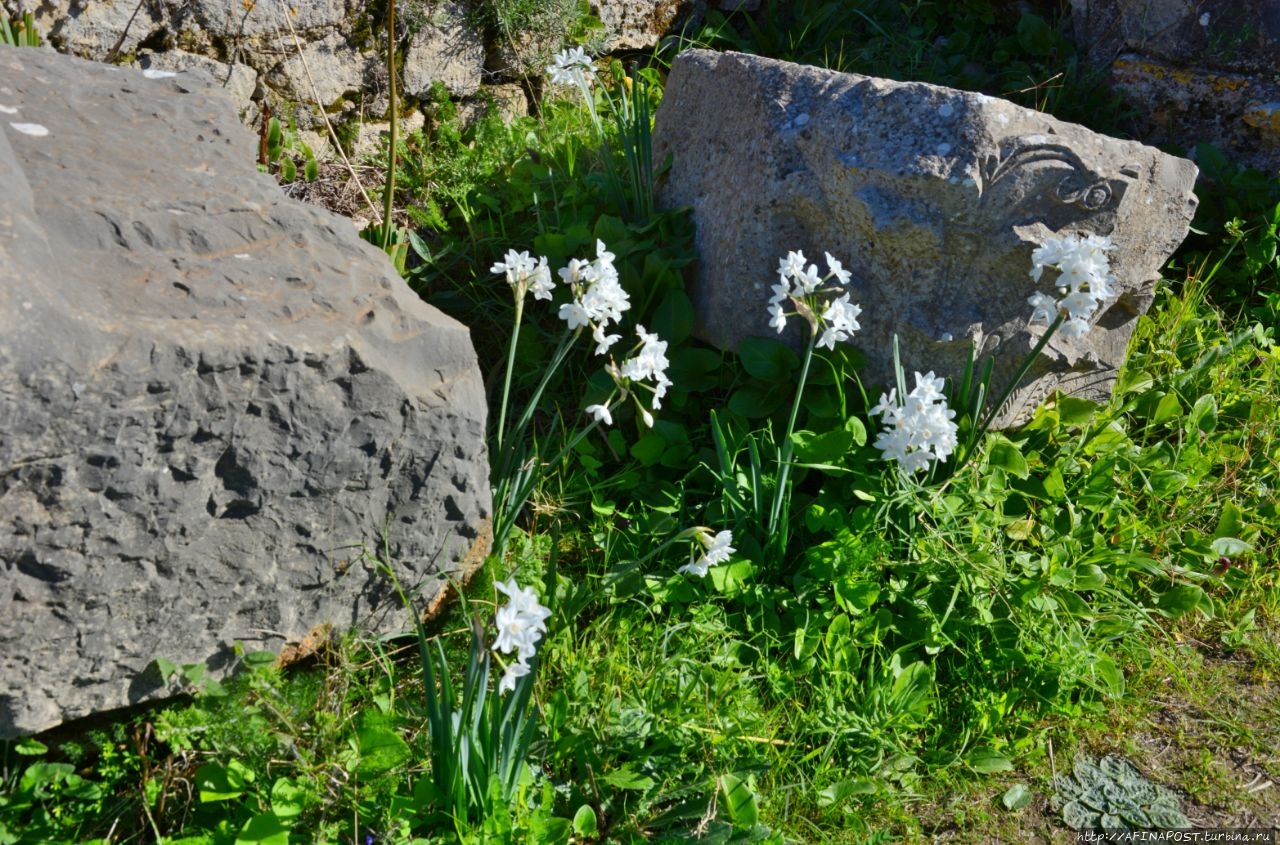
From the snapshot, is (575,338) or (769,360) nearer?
(575,338)

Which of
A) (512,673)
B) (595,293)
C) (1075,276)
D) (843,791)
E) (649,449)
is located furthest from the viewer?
(649,449)

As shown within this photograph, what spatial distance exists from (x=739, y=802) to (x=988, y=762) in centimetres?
66

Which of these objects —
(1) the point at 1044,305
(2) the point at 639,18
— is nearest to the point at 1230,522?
(1) the point at 1044,305

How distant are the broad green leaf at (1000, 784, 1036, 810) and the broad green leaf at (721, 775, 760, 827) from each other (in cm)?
61

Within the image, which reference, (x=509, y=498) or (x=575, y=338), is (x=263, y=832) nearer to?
(x=509, y=498)

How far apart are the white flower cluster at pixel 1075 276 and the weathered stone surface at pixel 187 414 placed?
4.52 ft

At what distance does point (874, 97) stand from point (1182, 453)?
1379 millimetres

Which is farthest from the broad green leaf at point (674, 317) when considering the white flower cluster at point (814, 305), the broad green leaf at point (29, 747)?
the broad green leaf at point (29, 747)

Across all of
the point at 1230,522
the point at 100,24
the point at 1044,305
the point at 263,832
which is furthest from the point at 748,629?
the point at 100,24

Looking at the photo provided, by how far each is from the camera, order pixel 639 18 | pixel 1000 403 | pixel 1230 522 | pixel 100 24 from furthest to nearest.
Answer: pixel 639 18 → pixel 100 24 → pixel 1230 522 → pixel 1000 403

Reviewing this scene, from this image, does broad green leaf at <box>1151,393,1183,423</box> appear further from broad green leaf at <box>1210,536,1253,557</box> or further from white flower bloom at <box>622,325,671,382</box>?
white flower bloom at <box>622,325,671,382</box>

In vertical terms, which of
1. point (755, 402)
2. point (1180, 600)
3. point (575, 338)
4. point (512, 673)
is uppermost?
point (575, 338)

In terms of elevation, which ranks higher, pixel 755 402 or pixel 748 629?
pixel 755 402

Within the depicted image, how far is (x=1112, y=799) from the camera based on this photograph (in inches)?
97.7
